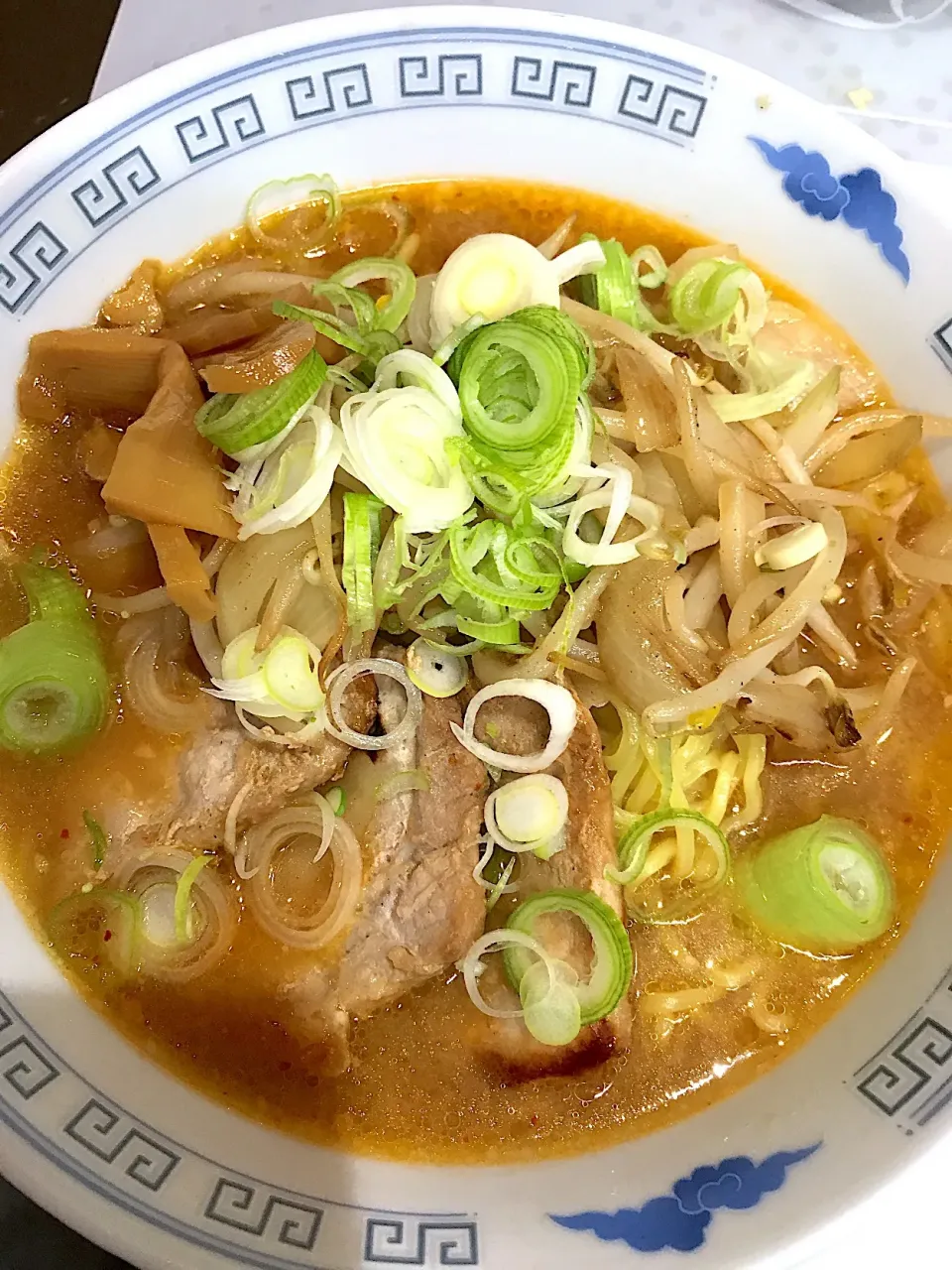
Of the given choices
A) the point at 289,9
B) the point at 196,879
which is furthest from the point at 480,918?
the point at 289,9

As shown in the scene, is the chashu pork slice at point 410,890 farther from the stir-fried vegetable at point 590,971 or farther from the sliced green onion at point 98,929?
the sliced green onion at point 98,929

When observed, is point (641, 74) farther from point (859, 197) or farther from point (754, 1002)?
point (754, 1002)

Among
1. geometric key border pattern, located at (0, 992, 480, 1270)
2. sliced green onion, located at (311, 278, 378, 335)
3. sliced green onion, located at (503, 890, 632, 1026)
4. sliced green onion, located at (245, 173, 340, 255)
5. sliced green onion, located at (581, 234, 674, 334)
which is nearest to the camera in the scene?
geometric key border pattern, located at (0, 992, 480, 1270)

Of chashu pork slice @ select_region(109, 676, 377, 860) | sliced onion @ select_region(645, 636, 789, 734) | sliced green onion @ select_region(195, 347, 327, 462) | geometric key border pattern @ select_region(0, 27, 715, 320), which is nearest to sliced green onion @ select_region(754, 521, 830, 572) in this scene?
sliced onion @ select_region(645, 636, 789, 734)

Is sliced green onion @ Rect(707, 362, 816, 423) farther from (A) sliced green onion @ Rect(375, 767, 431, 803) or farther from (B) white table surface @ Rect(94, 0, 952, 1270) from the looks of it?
(A) sliced green onion @ Rect(375, 767, 431, 803)

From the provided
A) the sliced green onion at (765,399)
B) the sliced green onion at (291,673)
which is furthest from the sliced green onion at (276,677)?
the sliced green onion at (765,399)

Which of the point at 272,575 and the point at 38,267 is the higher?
the point at 38,267
